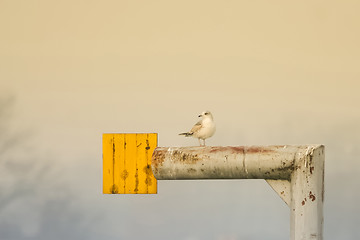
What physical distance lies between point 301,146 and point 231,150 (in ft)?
2.84

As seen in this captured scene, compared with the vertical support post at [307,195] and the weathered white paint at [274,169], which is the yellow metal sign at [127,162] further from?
the vertical support post at [307,195]

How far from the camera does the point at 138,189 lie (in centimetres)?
913

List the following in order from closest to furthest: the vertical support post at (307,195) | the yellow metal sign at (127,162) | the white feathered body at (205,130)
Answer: the vertical support post at (307,195), the yellow metal sign at (127,162), the white feathered body at (205,130)

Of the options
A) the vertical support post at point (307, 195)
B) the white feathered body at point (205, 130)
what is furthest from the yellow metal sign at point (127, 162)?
the white feathered body at point (205, 130)

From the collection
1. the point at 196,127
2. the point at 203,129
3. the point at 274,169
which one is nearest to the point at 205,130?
the point at 203,129

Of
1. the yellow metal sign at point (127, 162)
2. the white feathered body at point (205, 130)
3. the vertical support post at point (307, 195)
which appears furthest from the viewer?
the white feathered body at point (205, 130)

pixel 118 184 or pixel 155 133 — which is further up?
pixel 155 133

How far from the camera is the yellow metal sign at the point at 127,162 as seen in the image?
908 centimetres

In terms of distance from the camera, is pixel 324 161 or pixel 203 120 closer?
pixel 324 161

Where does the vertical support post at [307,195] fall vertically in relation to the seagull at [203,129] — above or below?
below

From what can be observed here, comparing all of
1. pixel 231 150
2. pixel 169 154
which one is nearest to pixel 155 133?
pixel 169 154

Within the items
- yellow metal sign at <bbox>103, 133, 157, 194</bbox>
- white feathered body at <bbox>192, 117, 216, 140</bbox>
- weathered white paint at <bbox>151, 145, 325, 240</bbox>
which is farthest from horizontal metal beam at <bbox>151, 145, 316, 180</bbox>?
white feathered body at <bbox>192, 117, 216, 140</bbox>

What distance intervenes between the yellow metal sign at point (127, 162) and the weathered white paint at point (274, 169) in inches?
6.3

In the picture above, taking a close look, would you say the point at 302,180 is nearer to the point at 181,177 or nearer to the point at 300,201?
the point at 300,201
